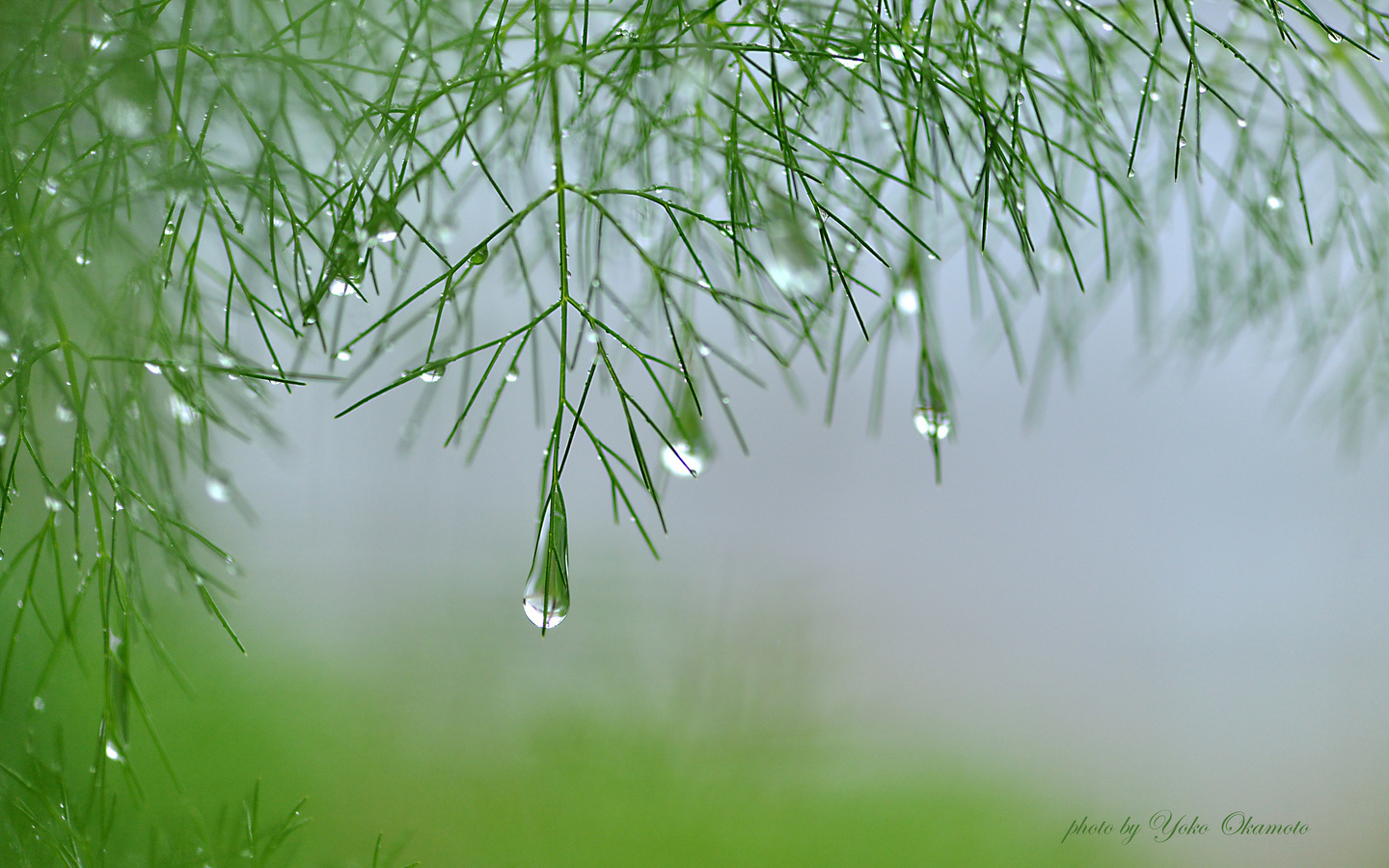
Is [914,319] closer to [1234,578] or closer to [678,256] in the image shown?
[678,256]

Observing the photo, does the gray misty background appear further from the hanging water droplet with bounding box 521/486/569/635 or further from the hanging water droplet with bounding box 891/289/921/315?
the hanging water droplet with bounding box 521/486/569/635

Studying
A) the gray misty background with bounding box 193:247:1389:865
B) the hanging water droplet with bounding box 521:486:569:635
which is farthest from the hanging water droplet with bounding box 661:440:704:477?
the gray misty background with bounding box 193:247:1389:865

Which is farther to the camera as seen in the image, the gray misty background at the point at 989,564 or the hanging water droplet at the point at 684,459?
the gray misty background at the point at 989,564

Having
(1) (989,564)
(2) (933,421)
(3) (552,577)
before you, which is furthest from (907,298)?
(1) (989,564)

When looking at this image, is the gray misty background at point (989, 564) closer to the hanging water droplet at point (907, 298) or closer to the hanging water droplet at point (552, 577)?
the hanging water droplet at point (907, 298)

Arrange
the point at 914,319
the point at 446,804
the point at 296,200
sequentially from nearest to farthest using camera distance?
the point at 296,200
the point at 914,319
the point at 446,804

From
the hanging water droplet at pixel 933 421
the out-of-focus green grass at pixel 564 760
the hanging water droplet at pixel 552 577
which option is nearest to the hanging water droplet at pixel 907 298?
the hanging water droplet at pixel 933 421

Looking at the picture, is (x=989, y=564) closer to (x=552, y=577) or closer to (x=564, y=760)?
(x=564, y=760)

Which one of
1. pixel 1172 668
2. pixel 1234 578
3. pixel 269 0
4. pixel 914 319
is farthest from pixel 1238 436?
pixel 269 0
